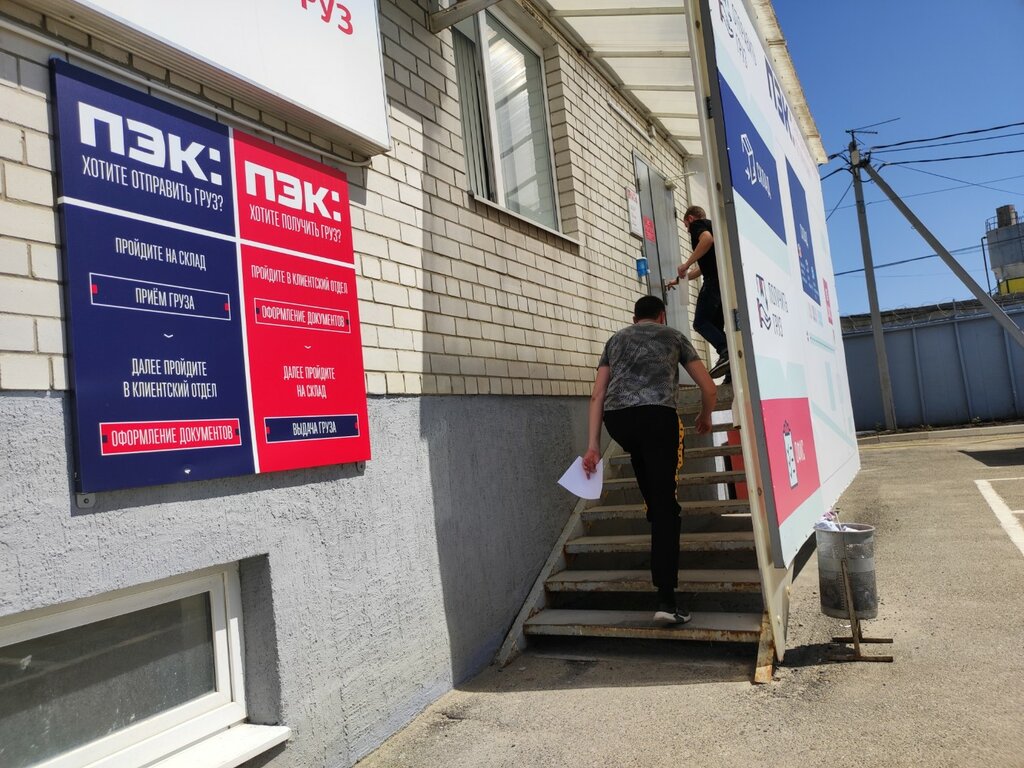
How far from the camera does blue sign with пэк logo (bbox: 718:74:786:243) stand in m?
4.18

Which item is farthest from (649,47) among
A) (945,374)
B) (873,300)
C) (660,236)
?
(945,374)

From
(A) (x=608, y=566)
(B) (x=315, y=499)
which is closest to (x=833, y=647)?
(A) (x=608, y=566)

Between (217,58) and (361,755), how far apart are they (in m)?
2.86

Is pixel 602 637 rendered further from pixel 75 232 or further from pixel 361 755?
pixel 75 232

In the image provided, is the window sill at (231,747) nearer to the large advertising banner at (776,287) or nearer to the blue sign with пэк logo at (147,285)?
the blue sign with пэк logo at (147,285)

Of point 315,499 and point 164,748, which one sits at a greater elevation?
point 315,499

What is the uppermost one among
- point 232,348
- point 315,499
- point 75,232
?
point 75,232

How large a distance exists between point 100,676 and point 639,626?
9.06 feet

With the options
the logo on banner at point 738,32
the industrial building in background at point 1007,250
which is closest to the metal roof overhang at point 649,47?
the logo on banner at point 738,32

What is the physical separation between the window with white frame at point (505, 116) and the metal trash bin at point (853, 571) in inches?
116

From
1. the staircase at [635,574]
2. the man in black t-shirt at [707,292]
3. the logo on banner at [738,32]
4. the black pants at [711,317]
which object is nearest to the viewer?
the staircase at [635,574]

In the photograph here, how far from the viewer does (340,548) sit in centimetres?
329

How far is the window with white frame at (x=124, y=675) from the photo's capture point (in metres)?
2.22

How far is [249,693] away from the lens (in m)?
2.91
